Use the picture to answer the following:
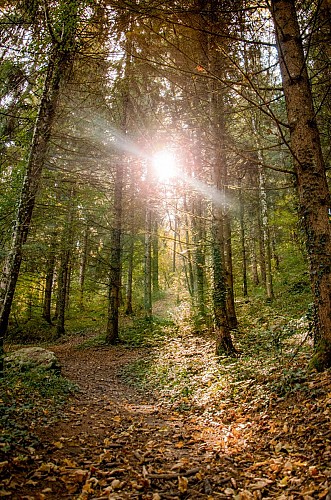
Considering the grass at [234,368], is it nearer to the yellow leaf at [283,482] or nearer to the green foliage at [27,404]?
the yellow leaf at [283,482]

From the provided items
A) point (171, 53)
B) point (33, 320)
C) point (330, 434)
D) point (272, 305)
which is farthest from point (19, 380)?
point (33, 320)

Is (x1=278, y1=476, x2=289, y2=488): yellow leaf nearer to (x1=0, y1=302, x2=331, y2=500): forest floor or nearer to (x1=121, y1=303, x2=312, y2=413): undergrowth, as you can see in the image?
(x1=0, y1=302, x2=331, y2=500): forest floor

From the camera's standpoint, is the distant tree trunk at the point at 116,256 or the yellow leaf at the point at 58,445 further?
the distant tree trunk at the point at 116,256

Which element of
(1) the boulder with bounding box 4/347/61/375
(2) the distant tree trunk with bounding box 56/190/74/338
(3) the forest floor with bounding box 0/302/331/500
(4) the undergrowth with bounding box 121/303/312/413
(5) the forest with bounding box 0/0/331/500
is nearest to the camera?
(3) the forest floor with bounding box 0/302/331/500

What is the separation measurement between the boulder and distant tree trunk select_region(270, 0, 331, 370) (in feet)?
19.8

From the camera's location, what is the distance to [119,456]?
3.62 meters

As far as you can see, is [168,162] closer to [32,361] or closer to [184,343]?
[184,343]

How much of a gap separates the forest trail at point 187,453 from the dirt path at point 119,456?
0.04 feet

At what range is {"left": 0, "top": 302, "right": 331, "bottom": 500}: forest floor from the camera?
9.36 ft

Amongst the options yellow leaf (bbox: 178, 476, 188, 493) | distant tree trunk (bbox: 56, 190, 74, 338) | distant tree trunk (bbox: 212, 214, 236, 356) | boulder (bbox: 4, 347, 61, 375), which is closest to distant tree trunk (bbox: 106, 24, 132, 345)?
distant tree trunk (bbox: 56, 190, 74, 338)

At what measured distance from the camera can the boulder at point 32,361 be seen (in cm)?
707

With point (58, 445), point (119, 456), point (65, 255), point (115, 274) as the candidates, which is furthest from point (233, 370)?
point (65, 255)

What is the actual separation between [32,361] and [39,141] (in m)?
5.39

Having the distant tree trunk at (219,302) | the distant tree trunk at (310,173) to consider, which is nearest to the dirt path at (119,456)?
the distant tree trunk at (310,173)
